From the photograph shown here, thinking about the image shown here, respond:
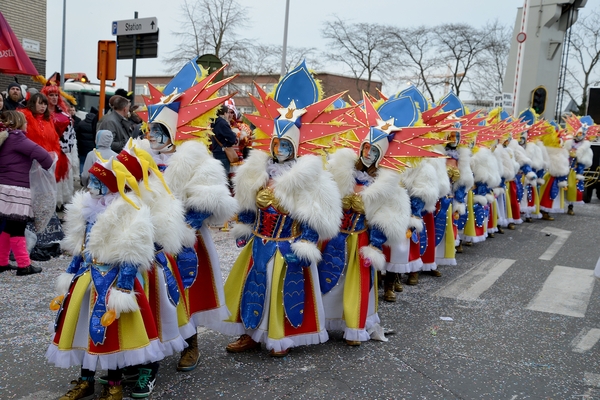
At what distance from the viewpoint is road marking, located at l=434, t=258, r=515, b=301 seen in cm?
658

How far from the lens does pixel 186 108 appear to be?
4.21 m

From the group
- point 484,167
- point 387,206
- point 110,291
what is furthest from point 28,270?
point 484,167

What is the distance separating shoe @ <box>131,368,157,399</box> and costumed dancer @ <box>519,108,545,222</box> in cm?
985

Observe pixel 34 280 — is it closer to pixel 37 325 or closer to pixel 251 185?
pixel 37 325

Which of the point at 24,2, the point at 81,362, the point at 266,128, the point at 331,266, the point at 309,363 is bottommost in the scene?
the point at 309,363

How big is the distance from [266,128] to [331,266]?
4.19 ft

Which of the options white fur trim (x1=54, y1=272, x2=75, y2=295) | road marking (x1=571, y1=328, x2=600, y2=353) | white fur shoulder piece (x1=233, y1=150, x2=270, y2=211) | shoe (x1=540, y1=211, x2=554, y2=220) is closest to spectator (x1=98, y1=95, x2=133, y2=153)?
white fur shoulder piece (x1=233, y1=150, x2=270, y2=211)

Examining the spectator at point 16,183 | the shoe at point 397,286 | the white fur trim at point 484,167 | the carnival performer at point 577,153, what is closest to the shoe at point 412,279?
the shoe at point 397,286

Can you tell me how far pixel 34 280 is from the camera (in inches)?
233

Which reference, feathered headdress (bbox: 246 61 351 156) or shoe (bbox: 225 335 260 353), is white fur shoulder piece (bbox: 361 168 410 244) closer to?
feathered headdress (bbox: 246 61 351 156)

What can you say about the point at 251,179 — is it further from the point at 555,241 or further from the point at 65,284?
the point at 555,241

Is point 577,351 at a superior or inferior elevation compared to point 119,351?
inferior

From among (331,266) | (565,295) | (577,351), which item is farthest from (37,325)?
(565,295)

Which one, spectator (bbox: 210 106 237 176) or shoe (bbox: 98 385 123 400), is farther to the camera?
spectator (bbox: 210 106 237 176)
